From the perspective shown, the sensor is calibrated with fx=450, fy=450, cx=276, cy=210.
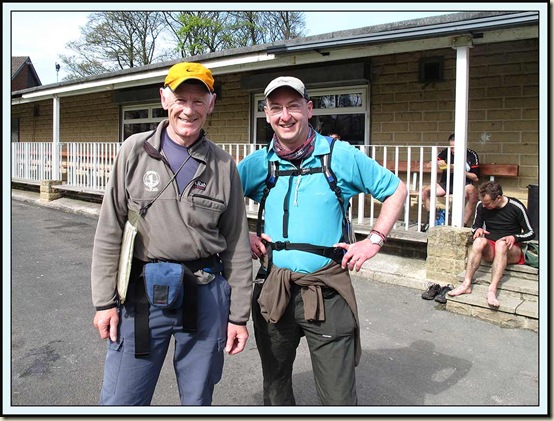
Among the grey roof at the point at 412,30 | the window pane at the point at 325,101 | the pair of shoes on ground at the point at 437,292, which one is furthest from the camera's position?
the window pane at the point at 325,101

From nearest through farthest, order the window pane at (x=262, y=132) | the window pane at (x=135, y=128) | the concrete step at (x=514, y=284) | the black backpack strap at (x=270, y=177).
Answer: the black backpack strap at (x=270, y=177), the concrete step at (x=514, y=284), the window pane at (x=262, y=132), the window pane at (x=135, y=128)

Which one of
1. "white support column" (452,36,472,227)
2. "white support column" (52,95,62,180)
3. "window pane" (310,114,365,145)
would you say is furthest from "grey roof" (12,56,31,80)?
"white support column" (452,36,472,227)

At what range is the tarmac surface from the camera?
275 centimetres

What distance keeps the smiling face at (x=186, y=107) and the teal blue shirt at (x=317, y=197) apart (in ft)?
1.70

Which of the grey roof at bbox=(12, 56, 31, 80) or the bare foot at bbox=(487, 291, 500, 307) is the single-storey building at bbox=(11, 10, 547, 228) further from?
the grey roof at bbox=(12, 56, 31, 80)

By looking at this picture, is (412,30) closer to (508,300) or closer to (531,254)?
(531,254)

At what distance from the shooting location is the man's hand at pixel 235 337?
210 centimetres

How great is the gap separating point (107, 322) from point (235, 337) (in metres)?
0.57

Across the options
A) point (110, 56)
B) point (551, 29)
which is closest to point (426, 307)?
point (551, 29)

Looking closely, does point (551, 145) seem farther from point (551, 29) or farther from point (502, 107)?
point (502, 107)

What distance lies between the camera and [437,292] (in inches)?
202

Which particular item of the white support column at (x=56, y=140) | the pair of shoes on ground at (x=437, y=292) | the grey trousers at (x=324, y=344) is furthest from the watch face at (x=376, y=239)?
the white support column at (x=56, y=140)

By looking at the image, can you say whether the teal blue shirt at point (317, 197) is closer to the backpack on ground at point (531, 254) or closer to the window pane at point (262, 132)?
the backpack on ground at point (531, 254)

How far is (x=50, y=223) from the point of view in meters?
9.68
